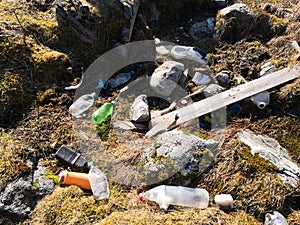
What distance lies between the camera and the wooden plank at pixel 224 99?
3602mm

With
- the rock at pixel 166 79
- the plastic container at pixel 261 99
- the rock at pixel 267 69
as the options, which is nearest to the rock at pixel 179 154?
the rock at pixel 166 79

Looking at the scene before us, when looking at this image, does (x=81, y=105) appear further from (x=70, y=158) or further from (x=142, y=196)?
(x=142, y=196)

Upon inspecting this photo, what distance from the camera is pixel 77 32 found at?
4082mm

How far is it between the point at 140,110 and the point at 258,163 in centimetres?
152

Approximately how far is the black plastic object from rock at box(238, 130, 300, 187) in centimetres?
188

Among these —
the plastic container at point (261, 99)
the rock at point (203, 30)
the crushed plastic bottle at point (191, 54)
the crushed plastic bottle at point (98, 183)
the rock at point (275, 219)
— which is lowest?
the rock at point (275, 219)

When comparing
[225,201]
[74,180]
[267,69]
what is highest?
[267,69]

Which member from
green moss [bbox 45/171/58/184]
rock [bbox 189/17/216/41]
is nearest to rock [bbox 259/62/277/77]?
rock [bbox 189/17/216/41]

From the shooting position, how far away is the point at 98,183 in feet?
9.96

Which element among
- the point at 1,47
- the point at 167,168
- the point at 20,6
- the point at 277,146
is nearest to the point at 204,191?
the point at 167,168

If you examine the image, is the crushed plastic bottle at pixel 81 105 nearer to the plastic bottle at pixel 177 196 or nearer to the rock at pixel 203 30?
the plastic bottle at pixel 177 196

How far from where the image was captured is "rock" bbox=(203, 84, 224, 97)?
3.88 metres

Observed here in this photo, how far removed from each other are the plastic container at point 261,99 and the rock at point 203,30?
1564mm

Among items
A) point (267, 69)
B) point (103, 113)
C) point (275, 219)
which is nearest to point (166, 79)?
point (103, 113)
